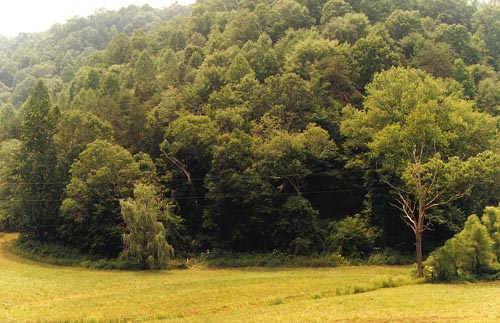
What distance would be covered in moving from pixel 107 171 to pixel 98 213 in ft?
15.3

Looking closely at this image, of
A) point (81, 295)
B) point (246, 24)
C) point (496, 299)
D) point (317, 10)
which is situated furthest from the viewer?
point (317, 10)

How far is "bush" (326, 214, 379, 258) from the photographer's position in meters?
48.7

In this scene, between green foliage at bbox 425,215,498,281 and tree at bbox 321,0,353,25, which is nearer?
green foliage at bbox 425,215,498,281

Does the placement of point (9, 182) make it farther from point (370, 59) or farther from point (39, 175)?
point (370, 59)

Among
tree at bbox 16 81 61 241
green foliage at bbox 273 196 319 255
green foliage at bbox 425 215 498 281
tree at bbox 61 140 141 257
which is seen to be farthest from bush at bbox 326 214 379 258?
tree at bbox 16 81 61 241

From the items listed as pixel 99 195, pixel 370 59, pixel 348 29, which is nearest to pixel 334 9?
pixel 348 29

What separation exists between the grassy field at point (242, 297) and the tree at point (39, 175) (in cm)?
1275

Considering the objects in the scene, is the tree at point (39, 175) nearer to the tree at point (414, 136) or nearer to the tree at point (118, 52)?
the tree at point (414, 136)

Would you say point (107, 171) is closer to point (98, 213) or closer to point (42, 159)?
point (98, 213)

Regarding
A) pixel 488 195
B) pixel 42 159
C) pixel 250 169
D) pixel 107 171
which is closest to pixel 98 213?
pixel 107 171

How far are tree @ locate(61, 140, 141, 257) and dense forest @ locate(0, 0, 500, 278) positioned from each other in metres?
0.15

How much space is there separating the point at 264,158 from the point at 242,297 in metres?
23.4

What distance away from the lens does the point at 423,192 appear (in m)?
37.9

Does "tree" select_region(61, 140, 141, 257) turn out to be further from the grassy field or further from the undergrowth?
the grassy field
